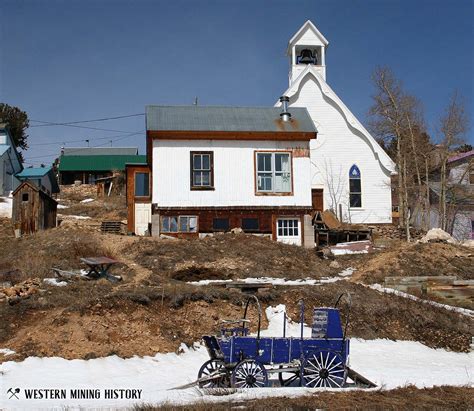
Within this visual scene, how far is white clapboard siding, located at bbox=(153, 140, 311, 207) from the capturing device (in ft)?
86.8

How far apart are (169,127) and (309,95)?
11.3m

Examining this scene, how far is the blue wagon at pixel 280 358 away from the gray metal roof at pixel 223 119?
17185mm

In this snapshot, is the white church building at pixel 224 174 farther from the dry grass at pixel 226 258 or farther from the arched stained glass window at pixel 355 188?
the arched stained glass window at pixel 355 188

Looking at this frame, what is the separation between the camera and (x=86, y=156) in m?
61.2

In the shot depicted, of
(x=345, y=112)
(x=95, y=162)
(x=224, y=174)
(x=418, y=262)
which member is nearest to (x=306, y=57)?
(x=345, y=112)

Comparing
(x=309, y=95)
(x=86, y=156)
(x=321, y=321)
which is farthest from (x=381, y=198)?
(x=86, y=156)

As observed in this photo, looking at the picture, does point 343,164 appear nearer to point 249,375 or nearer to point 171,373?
point 171,373

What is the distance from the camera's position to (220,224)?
2655 centimetres

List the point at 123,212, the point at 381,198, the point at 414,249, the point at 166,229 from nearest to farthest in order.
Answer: the point at 414,249
the point at 166,229
the point at 381,198
the point at 123,212

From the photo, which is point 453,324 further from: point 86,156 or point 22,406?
point 86,156

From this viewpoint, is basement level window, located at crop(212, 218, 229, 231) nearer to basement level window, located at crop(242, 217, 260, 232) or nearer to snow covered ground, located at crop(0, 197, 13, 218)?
basement level window, located at crop(242, 217, 260, 232)

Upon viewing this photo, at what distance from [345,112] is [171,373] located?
25046mm

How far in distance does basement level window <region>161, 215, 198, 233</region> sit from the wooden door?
9.21 m

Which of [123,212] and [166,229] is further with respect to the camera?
[123,212]
